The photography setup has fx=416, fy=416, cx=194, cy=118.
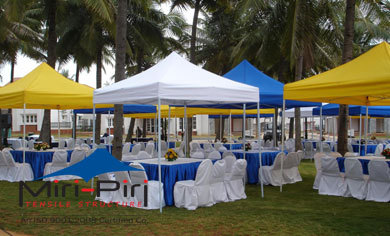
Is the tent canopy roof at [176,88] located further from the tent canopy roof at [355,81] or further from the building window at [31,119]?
the building window at [31,119]

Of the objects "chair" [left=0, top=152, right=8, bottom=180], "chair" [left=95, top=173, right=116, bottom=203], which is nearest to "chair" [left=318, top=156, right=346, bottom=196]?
"chair" [left=95, top=173, right=116, bottom=203]

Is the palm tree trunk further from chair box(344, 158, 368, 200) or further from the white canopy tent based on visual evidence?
chair box(344, 158, 368, 200)

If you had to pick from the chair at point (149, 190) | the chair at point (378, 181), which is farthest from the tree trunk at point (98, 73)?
the chair at point (378, 181)

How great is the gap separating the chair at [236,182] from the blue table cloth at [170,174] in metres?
0.75

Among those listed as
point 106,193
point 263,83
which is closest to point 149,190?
point 106,193

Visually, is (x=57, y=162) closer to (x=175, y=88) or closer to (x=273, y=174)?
(x=175, y=88)

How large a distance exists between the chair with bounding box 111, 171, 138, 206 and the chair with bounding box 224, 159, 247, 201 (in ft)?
6.40

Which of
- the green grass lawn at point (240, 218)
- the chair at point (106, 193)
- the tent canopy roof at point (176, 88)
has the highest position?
the tent canopy roof at point (176, 88)

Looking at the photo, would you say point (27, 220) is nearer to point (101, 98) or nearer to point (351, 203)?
point (101, 98)

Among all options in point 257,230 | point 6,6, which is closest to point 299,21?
point 257,230

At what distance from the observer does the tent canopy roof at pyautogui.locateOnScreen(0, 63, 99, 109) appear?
10.4 meters

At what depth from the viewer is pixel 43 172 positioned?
11.2 metres

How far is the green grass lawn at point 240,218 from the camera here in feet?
19.9

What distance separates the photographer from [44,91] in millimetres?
10508
